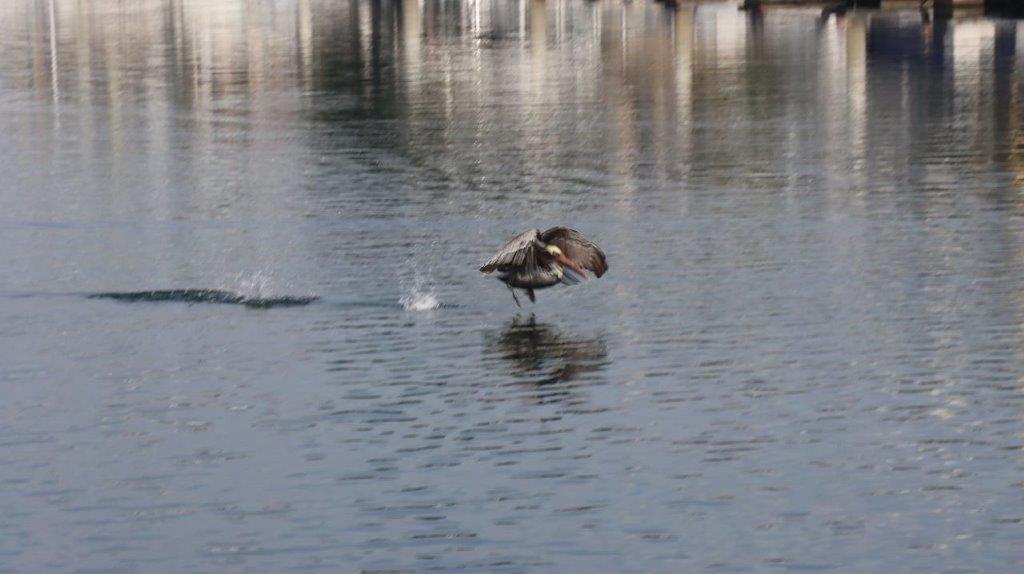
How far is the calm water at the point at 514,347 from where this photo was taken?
21.9m

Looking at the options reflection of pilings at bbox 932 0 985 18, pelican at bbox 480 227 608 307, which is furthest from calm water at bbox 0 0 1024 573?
reflection of pilings at bbox 932 0 985 18

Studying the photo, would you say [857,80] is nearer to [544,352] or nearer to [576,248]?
[576,248]

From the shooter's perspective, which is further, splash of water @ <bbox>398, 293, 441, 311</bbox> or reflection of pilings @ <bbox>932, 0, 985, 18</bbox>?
reflection of pilings @ <bbox>932, 0, 985, 18</bbox>

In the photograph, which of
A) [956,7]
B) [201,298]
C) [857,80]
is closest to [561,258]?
[201,298]

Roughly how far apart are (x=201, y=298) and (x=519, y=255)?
6442 mm

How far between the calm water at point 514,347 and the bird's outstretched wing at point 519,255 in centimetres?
104

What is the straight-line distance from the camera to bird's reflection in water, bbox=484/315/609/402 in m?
27.8

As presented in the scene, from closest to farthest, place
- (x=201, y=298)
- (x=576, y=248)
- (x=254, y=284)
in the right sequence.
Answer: (x=576, y=248)
(x=201, y=298)
(x=254, y=284)

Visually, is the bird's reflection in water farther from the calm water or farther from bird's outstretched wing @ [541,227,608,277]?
bird's outstretched wing @ [541,227,608,277]

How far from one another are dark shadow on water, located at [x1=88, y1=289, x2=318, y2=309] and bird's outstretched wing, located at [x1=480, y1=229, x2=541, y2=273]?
436 centimetres

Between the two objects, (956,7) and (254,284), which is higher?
(956,7)

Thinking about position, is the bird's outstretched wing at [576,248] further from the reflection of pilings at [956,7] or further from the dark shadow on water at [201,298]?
the reflection of pilings at [956,7]

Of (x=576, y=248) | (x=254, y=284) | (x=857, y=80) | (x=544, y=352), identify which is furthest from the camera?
(x=857, y=80)

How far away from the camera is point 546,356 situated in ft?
96.1
